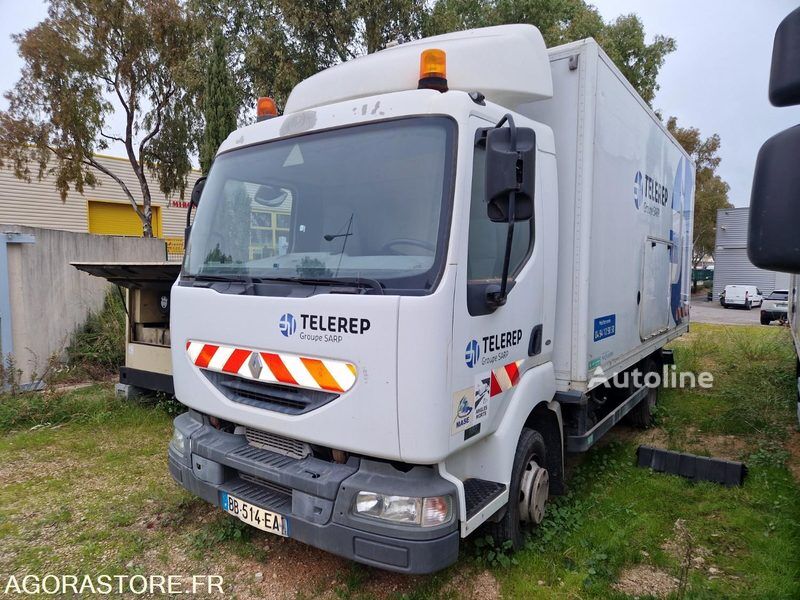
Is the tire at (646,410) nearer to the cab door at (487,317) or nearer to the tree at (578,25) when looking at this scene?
the cab door at (487,317)

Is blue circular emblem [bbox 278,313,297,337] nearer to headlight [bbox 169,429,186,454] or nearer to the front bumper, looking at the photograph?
the front bumper

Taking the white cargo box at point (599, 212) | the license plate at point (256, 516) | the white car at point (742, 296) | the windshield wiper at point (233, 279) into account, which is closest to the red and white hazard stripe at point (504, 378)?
the white cargo box at point (599, 212)

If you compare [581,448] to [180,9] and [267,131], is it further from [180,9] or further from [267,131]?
[180,9]

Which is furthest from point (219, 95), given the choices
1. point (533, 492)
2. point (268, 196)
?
point (533, 492)

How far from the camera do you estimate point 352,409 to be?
7.93 feet

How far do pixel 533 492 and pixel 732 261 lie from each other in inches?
1417

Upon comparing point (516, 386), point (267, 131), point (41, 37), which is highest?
point (41, 37)

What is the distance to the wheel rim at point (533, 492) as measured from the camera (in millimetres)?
3059

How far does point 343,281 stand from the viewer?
8.18 ft

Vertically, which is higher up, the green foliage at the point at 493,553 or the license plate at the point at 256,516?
the license plate at the point at 256,516

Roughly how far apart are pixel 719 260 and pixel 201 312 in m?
37.4

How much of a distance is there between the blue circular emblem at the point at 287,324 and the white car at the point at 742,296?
34.9 meters

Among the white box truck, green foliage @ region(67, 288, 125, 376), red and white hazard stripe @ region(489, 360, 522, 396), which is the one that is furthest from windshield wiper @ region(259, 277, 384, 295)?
green foliage @ region(67, 288, 125, 376)

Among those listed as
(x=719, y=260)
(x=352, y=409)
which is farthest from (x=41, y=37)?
(x=719, y=260)
